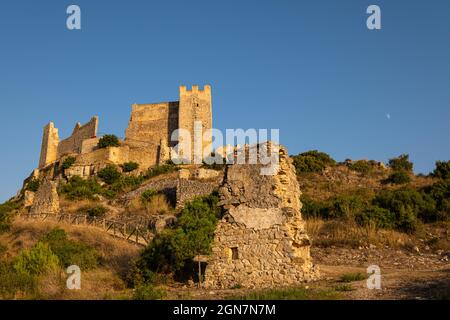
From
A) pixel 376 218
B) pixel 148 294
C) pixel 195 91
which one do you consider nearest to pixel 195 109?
pixel 195 91

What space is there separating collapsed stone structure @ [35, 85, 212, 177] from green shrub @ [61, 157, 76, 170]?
0.47m

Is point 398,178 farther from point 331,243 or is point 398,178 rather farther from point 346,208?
point 331,243

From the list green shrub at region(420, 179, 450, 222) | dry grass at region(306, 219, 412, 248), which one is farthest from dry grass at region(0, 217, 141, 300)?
green shrub at region(420, 179, 450, 222)

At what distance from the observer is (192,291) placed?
32.2ft

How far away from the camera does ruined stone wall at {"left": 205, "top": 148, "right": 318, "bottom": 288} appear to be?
1016 cm

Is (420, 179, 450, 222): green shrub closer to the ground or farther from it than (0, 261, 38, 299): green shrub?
farther from it

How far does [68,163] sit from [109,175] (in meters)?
7.78

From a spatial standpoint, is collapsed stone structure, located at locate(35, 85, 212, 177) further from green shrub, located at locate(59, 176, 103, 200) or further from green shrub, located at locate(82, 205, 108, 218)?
green shrub, located at locate(82, 205, 108, 218)

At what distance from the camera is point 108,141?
148ft

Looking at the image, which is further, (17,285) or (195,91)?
(195,91)

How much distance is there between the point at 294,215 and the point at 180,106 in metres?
39.5
